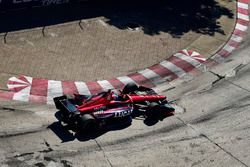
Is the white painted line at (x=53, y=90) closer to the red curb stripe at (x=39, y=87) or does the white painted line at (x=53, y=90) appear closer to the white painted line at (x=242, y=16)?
the red curb stripe at (x=39, y=87)

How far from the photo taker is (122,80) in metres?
20.8

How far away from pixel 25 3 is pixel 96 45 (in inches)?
201

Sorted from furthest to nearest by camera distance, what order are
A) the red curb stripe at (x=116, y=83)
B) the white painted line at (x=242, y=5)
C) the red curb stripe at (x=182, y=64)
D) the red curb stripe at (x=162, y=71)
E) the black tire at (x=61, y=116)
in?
1. the white painted line at (x=242, y=5)
2. the red curb stripe at (x=182, y=64)
3. the red curb stripe at (x=162, y=71)
4. the red curb stripe at (x=116, y=83)
5. the black tire at (x=61, y=116)

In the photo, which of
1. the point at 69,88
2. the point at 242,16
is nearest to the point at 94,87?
the point at 69,88

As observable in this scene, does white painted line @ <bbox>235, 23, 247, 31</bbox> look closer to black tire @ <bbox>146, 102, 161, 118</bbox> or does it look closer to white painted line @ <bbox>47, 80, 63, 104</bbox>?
black tire @ <bbox>146, 102, 161, 118</bbox>

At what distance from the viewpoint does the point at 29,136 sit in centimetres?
1602

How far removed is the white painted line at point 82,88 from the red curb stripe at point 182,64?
5.37m

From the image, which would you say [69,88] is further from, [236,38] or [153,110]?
[236,38]

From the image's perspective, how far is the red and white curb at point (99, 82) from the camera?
18.8 metres

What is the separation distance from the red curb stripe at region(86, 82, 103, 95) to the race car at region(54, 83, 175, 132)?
1.36 m

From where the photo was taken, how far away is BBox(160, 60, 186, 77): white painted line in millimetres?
22041

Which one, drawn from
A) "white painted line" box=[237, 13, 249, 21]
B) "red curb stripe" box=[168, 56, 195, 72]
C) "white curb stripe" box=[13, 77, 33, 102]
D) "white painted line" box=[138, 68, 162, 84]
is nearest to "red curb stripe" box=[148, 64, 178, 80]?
"white painted line" box=[138, 68, 162, 84]

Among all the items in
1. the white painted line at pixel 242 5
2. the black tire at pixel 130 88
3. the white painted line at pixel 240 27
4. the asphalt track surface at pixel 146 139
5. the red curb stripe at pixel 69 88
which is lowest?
the asphalt track surface at pixel 146 139

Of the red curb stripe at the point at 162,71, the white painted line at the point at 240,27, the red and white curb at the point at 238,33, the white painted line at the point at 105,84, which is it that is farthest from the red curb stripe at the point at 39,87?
the white painted line at the point at 240,27
